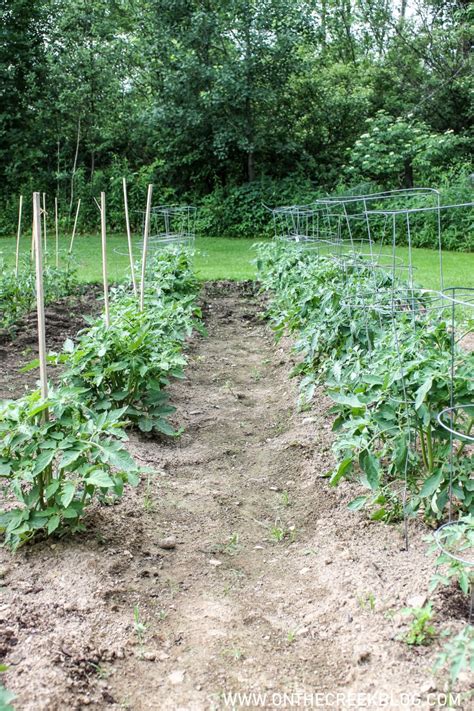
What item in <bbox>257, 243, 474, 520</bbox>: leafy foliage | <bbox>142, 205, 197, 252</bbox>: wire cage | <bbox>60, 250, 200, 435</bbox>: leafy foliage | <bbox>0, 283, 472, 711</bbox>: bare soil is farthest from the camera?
<bbox>142, 205, 197, 252</bbox>: wire cage

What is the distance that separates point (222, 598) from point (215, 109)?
40.4ft

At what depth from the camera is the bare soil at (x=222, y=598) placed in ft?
5.99

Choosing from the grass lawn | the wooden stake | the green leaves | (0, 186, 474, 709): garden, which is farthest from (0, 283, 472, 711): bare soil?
the grass lawn

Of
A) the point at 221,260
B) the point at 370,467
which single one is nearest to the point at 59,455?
the point at 370,467

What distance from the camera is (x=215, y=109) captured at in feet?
43.2

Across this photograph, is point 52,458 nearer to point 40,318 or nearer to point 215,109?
point 40,318

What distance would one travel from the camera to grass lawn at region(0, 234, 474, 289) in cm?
824

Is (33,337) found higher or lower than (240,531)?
higher

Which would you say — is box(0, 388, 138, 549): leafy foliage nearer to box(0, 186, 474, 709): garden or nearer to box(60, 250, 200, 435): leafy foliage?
box(0, 186, 474, 709): garden

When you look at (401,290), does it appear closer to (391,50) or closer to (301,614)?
(301,614)

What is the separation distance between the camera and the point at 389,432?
2447 mm

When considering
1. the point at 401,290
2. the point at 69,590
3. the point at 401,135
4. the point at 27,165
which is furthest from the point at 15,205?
the point at 69,590

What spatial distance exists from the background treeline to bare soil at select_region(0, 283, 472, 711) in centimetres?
1085

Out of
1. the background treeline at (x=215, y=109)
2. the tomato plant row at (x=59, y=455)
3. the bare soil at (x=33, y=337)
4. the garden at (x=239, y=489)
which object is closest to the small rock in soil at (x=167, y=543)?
the garden at (x=239, y=489)
